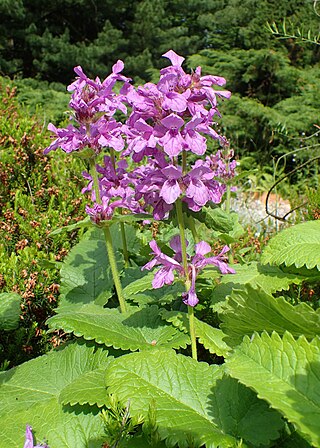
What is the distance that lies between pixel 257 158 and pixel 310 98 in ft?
4.75

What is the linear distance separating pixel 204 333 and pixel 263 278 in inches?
15.1

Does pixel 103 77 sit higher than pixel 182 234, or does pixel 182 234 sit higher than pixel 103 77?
pixel 182 234

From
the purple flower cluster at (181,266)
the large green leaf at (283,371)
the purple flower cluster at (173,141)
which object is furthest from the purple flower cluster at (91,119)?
the large green leaf at (283,371)

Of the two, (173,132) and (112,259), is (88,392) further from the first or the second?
(173,132)

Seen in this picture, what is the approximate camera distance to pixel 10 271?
8.22 ft

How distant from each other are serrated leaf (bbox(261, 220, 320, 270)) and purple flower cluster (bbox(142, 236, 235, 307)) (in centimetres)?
31

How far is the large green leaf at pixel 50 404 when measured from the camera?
124 cm

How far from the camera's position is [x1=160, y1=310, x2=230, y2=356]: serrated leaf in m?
1.48

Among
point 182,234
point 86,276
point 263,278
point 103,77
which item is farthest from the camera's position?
point 103,77

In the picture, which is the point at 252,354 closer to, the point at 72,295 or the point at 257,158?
the point at 72,295

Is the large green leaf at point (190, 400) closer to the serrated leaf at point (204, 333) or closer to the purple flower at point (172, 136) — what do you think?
the serrated leaf at point (204, 333)

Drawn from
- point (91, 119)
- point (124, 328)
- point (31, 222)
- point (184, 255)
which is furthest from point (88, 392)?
point (31, 222)

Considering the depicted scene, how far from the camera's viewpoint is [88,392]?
4.28ft

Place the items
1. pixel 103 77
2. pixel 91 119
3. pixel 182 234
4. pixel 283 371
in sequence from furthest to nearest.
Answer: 1. pixel 103 77
2. pixel 91 119
3. pixel 182 234
4. pixel 283 371
